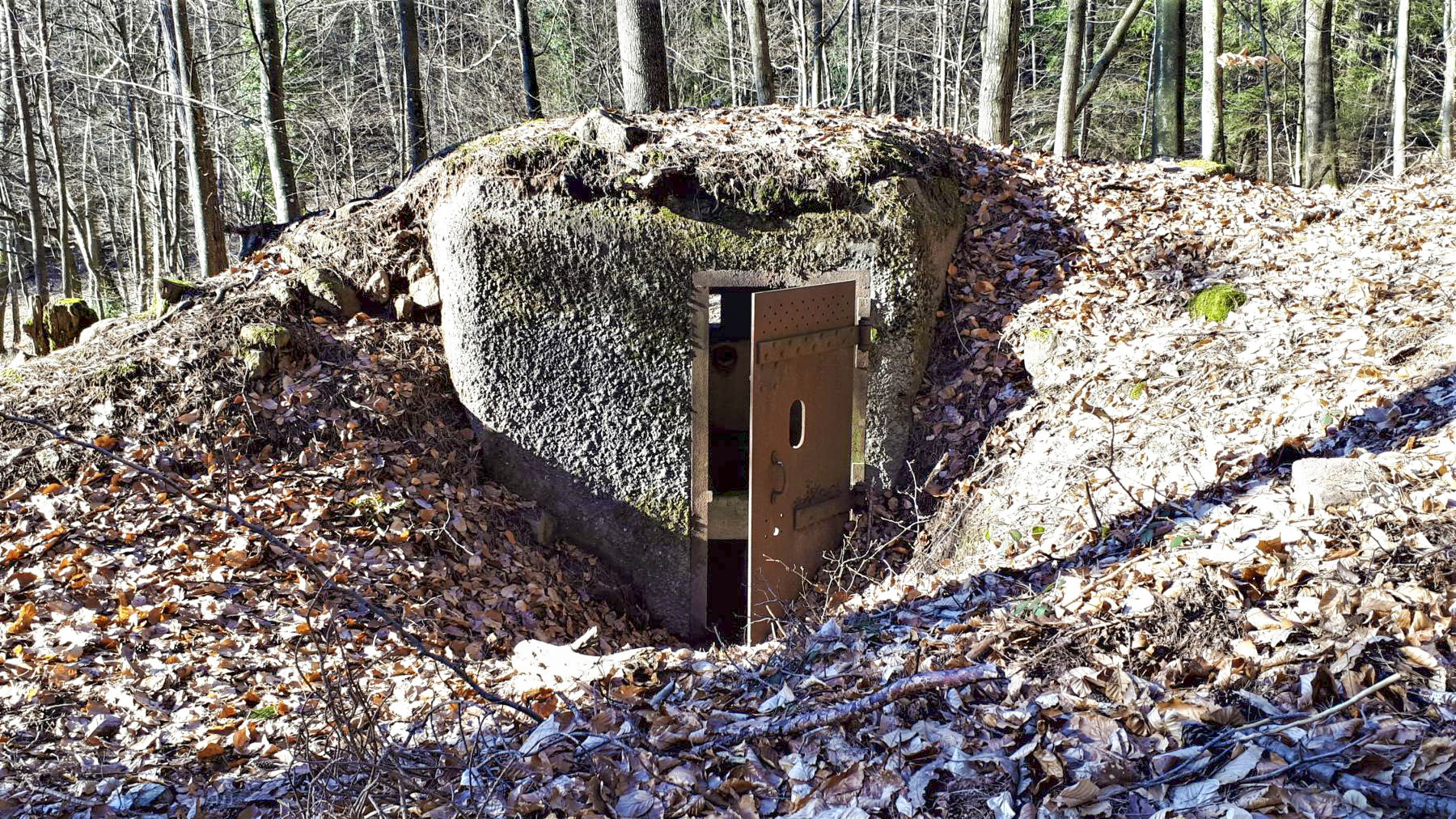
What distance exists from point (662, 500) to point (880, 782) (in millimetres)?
3506

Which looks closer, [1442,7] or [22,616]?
[22,616]

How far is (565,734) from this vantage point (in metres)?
3.26

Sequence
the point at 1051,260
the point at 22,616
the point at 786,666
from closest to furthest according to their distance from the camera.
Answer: the point at 786,666
the point at 22,616
the point at 1051,260

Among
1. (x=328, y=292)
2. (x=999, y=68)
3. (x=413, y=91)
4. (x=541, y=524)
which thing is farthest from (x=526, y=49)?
(x=541, y=524)

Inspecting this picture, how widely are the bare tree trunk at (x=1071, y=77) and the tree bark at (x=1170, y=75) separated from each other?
969 mm

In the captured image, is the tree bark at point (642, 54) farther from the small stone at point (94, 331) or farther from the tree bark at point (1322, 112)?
the tree bark at point (1322, 112)

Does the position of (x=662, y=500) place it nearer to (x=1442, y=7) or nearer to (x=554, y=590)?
(x=554, y=590)

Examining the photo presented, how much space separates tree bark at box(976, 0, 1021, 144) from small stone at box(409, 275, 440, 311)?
5397mm

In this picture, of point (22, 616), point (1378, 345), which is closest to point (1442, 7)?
point (1378, 345)

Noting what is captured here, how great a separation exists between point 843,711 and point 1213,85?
9.23 m

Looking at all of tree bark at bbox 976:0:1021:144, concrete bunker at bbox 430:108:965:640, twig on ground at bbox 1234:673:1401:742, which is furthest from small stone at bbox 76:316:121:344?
tree bark at bbox 976:0:1021:144

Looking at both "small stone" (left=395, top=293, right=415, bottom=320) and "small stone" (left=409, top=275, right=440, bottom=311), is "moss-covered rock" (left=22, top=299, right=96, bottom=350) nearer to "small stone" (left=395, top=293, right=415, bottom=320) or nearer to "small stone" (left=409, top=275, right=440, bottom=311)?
"small stone" (left=395, top=293, right=415, bottom=320)

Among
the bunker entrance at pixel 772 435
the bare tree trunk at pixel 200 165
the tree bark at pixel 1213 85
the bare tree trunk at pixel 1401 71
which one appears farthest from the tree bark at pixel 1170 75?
the bare tree trunk at pixel 200 165

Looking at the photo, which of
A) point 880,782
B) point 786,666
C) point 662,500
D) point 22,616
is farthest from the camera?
point 662,500
